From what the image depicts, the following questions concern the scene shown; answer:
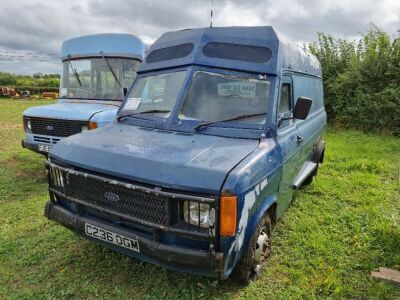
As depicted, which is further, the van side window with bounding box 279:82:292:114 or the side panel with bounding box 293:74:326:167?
the side panel with bounding box 293:74:326:167

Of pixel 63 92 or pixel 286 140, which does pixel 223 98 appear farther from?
pixel 63 92

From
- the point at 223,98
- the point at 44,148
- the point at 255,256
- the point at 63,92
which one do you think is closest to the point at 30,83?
the point at 63,92

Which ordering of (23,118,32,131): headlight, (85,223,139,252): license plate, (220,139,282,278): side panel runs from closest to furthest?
(220,139,282,278): side panel → (85,223,139,252): license plate → (23,118,32,131): headlight

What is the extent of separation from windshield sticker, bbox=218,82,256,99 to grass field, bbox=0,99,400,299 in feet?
6.16

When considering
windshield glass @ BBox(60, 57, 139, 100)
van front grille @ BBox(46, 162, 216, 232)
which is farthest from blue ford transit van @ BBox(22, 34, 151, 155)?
van front grille @ BBox(46, 162, 216, 232)

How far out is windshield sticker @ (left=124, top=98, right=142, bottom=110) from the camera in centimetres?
433

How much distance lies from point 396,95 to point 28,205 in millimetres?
11627

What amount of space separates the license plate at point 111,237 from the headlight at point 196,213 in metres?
0.52

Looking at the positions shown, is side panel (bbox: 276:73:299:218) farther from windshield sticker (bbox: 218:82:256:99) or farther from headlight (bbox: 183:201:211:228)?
headlight (bbox: 183:201:211:228)

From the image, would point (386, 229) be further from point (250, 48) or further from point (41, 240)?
point (41, 240)

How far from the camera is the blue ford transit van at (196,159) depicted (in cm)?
277

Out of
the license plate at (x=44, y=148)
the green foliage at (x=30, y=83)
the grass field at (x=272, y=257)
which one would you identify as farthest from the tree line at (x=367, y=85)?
the green foliage at (x=30, y=83)

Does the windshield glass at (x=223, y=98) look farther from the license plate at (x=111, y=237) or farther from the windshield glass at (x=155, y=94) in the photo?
the license plate at (x=111, y=237)

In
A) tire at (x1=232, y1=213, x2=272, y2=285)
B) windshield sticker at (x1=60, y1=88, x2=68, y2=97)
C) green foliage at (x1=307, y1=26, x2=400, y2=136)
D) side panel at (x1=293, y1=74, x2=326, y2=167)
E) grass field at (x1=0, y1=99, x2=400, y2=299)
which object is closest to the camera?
tire at (x1=232, y1=213, x2=272, y2=285)
